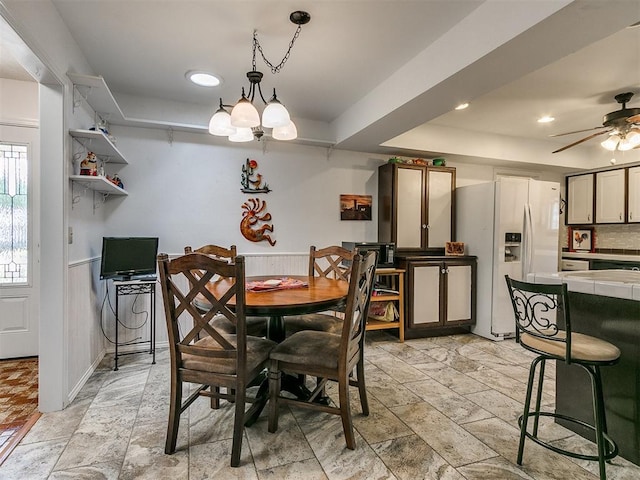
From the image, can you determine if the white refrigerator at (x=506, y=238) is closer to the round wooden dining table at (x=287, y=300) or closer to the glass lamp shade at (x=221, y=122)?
the round wooden dining table at (x=287, y=300)

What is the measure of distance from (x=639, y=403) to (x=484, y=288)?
236 centimetres

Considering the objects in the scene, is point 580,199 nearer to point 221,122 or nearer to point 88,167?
point 221,122

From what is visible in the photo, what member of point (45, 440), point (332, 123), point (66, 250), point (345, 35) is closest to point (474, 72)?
point (345, 35)

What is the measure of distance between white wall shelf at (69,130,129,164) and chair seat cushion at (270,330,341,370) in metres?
1.97

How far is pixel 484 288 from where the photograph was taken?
4008mm

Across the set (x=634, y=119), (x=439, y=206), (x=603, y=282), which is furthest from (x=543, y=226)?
(x=603, y=282)

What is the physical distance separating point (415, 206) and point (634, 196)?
308 centimetres

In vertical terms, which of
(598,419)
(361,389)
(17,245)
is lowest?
(361,389)

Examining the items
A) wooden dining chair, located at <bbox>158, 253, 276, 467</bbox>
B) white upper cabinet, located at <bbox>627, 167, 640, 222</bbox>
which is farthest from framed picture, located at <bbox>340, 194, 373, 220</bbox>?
white upper cabinet, located at <bbox>627, 167, 640, 222</bbox>

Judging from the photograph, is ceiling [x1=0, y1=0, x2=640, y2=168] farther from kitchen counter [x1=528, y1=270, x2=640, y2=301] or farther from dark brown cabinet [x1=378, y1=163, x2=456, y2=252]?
kitchen counter [x1=528, y1=270, x2=640, y2=301]

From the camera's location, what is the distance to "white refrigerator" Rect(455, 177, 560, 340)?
386 centimetres

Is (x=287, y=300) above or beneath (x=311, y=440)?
above

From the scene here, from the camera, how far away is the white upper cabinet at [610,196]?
464 cm

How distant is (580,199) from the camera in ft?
16.9
